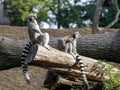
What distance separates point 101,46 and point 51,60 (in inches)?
114

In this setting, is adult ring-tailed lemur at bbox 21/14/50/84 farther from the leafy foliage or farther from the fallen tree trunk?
the leafy foliage

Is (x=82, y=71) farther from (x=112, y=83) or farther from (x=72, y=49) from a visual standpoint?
(x=112, y=83)

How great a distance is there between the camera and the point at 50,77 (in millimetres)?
10797

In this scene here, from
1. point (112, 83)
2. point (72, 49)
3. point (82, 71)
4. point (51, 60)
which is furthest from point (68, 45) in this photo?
point (112, 83)

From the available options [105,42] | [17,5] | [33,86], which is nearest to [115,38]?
[105,42]

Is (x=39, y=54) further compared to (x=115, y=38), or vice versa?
(x=115, y=38)

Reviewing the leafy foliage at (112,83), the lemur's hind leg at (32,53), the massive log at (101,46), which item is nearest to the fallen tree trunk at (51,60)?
the lemur's hind leg at (32,53)

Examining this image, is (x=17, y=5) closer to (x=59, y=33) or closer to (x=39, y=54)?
(x=59, y=33)

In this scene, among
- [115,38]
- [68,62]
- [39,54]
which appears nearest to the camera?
[39,54]

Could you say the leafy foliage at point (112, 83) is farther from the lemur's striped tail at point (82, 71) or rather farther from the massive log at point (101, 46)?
the massive log at point (101, 46)

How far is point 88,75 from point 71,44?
0.84 m

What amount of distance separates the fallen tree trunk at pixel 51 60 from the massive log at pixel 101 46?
3.62 ft

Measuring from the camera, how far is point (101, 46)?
12.1m

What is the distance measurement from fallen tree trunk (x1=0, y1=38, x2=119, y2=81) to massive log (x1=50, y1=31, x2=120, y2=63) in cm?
110
